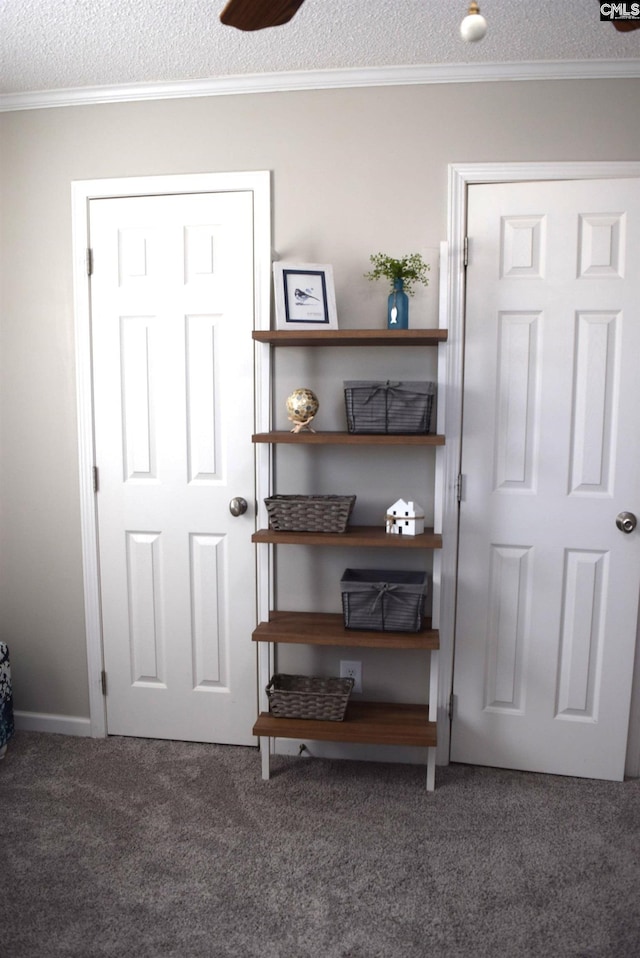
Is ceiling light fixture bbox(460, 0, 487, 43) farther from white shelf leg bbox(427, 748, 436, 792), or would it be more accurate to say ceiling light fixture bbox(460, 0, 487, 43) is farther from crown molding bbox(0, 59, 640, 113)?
white shelf leg bbox(427, 748, 436, 792)

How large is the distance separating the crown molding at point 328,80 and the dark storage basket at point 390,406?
1.06 metres

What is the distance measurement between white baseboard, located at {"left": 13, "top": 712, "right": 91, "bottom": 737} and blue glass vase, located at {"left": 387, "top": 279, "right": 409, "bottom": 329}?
2022 millimetres

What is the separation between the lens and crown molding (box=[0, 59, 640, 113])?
7.22 ft

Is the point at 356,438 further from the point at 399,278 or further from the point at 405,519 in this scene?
the point at 399,278

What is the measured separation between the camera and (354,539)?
2225mm

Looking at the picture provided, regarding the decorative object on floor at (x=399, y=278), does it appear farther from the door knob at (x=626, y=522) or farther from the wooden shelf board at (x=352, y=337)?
the door knob at (x=626, y=522)

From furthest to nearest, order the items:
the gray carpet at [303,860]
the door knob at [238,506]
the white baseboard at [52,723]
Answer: the white baseboard at [52,723] → the door knob at [238,506] → the gray carpet at [303,860]

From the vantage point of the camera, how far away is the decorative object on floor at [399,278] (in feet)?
7.32

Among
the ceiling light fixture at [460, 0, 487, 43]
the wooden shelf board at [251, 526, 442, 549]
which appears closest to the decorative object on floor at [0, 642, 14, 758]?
the wooden shelf board at [251, 526, 442, 549]

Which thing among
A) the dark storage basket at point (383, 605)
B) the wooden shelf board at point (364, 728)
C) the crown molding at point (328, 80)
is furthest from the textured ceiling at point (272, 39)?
the wooden shelf board at point (364, 728)

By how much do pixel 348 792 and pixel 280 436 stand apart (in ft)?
4.20

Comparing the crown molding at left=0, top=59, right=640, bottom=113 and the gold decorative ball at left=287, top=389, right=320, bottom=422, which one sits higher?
the crown molding at left=0, top=59, right=640, bottom=113

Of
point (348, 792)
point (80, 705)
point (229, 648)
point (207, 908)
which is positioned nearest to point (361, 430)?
point (229, 648)
